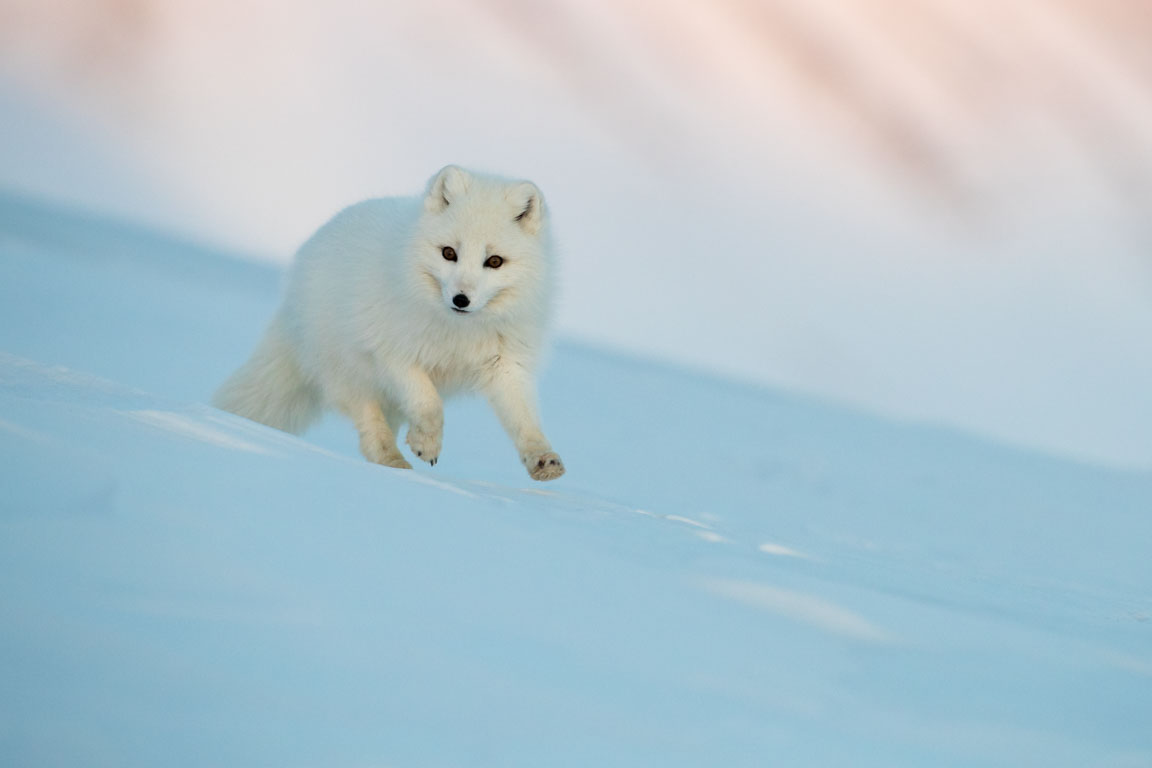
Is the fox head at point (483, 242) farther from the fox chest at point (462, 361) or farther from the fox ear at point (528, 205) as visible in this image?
the fox chest at point (462, 361)

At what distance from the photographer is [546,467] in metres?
3.68

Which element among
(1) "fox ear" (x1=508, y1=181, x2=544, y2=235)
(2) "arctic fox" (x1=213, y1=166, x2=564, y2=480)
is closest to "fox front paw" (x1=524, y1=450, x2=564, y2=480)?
(2) "arctic fox" (x1=213, y1=166, x2=564, y2=480)

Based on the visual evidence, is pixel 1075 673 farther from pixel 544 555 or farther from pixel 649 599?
pixel 544 555

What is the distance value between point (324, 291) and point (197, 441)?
7.04 ft

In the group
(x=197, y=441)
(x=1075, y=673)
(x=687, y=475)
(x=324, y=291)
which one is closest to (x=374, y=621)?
(x=197, y=441)

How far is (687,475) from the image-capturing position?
759cm

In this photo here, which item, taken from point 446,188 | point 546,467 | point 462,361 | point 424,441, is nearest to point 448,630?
point 546,467

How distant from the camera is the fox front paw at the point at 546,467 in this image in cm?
367

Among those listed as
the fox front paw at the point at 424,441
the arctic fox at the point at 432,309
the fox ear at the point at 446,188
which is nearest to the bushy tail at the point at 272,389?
the arctic fox at the point at 432,309

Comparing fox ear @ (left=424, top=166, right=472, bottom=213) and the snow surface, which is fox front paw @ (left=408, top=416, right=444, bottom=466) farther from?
the snow surface

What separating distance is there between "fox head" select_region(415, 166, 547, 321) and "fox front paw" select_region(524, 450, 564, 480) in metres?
0.52

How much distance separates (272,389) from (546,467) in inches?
56.8

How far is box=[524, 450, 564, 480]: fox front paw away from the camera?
3668mm

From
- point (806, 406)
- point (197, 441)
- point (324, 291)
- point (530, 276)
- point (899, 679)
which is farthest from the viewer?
point (806, 406)
